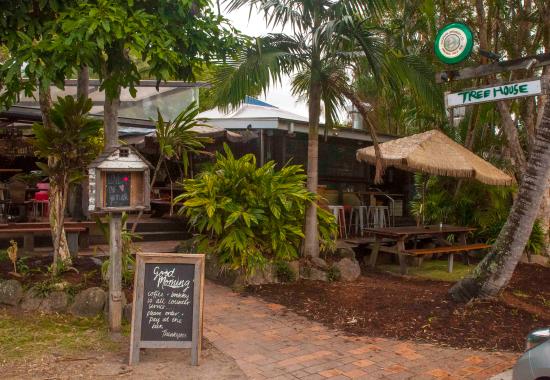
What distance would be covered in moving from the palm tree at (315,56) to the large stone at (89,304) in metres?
3.41

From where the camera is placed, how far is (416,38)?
12.5 meters

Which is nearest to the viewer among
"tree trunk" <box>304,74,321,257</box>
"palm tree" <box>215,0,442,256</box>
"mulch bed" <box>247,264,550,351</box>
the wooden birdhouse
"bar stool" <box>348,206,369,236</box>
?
the wooden birdhouse

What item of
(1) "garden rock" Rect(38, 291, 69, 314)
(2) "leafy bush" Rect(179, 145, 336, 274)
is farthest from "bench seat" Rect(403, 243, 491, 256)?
(1) "garden rock" Rect(38, 291, 69, 314)

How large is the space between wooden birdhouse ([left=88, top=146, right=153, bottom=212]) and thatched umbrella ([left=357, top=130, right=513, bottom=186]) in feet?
16.4

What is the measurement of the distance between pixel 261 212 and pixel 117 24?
363 cm

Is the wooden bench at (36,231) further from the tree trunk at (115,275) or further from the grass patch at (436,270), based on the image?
the grass patch at (436,270)

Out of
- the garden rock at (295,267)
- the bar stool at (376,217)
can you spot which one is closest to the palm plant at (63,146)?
the garden rock at (295,267)

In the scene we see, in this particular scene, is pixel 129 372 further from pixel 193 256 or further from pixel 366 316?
pixel 366 316

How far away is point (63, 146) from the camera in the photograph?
20.4 ft

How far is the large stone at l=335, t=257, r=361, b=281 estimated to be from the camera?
8.19 m

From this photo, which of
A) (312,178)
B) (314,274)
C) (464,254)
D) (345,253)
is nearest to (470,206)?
(464,254)

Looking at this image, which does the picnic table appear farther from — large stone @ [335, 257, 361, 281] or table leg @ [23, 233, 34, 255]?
table leg @ [23, 233, 34, 255]

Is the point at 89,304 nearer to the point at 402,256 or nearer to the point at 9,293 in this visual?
the point at 9,293

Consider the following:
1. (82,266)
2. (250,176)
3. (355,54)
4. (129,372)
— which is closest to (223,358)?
(129,372)
